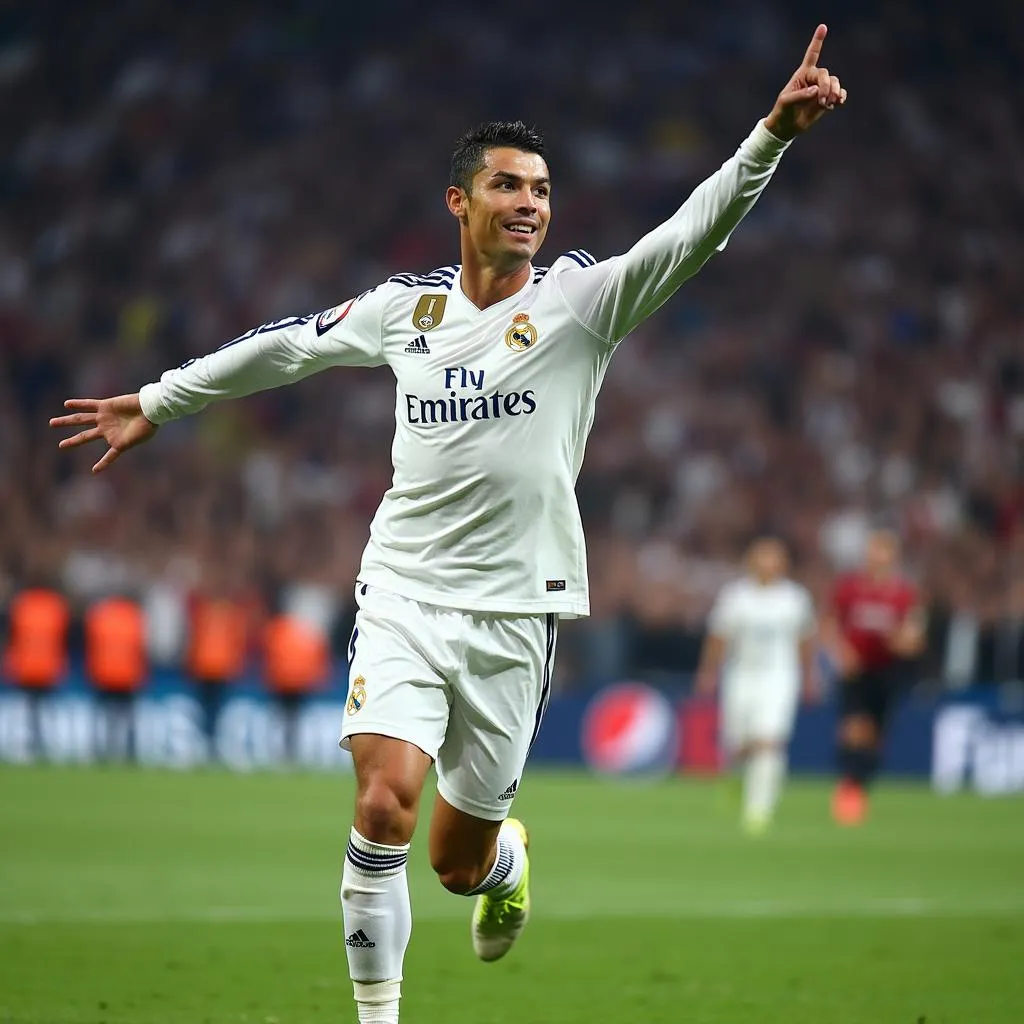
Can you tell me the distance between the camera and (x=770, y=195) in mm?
27906

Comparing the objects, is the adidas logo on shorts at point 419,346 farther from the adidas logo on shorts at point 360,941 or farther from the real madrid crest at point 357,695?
the adidas logo on shorts at point 360,941

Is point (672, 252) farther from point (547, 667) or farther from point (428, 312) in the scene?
point (547, 667)

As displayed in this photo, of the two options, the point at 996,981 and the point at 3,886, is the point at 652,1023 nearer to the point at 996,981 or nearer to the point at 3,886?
the point at 996,981

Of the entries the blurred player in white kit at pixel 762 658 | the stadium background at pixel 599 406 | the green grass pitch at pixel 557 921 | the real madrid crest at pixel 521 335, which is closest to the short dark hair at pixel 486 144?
the real madrid crest at pixel 521 335

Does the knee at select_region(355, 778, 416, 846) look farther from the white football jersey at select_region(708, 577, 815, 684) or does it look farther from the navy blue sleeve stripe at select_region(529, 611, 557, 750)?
the white football jersey at select_region(708, 577, 815, 684)

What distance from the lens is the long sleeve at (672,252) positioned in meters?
5.11

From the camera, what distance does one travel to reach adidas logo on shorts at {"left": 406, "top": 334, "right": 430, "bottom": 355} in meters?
5.61

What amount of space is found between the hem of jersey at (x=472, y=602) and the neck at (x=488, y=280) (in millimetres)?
869

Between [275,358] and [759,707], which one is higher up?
[275,358]

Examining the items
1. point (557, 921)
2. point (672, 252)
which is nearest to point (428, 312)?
point (672, 252)

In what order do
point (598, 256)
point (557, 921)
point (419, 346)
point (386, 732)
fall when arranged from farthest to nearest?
point (598, 256) < point (557, 921) < point (419, 346) < point (386, 732)

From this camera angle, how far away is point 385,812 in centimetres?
518

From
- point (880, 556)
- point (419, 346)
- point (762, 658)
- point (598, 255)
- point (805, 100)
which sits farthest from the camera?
point (598, 255)

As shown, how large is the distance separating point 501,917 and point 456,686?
4.87ft
